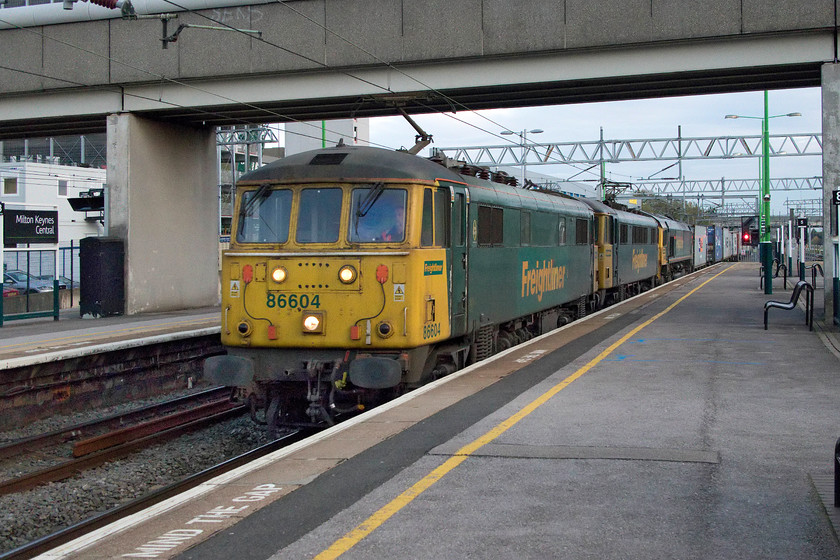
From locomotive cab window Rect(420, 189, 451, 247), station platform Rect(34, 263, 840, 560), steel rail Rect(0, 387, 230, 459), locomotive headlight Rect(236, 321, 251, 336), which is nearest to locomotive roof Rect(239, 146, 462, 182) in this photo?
locomotive cab window Rect(420, 189, 451, 247)

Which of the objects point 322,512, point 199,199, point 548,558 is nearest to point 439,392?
point 322,512

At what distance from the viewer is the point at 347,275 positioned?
10.1 meters

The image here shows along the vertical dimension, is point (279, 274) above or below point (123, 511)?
above

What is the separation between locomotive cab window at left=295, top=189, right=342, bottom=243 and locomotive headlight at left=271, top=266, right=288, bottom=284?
1.34 ft

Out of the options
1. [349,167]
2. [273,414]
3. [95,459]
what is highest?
[349,167]

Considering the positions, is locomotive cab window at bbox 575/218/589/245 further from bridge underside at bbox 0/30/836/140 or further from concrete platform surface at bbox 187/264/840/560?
concrete platform surface at bbox 187/264/840/560

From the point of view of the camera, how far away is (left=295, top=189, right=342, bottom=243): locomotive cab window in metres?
10.3

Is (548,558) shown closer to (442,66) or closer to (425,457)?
(425,457)

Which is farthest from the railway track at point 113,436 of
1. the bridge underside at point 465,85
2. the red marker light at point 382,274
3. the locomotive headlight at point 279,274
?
the bridge underside at point 465,85

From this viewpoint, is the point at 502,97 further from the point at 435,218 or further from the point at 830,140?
the point at 435,218

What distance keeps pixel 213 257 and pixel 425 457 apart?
66.6 feet

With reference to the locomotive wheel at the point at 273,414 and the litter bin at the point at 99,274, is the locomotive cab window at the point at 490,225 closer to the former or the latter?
the locomotive wheel at the point at 273,414

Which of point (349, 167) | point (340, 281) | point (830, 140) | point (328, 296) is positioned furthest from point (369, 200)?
point (830, 140)

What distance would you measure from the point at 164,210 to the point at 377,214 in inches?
610
